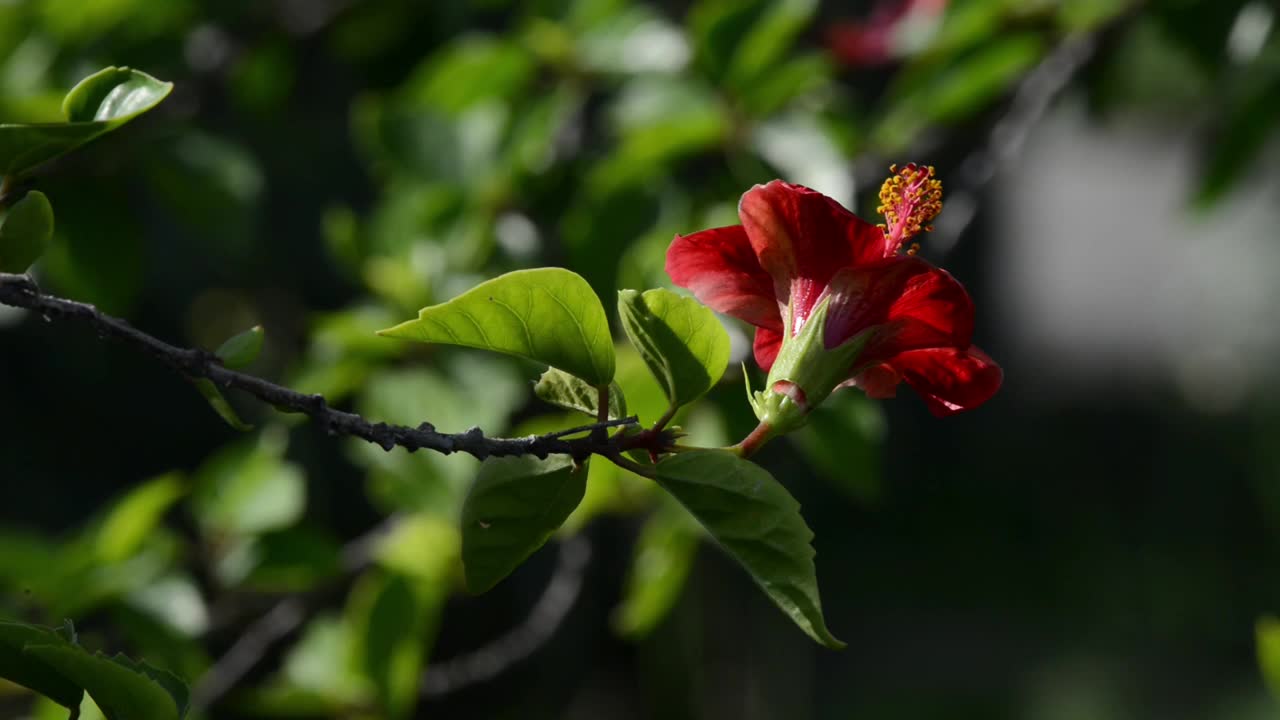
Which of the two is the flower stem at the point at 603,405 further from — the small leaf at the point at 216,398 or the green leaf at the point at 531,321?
the small leaf at the point at 216,398

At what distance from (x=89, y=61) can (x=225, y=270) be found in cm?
32

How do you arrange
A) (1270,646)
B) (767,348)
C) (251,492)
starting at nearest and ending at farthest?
(767,348)
(1270,646)
(251,492)

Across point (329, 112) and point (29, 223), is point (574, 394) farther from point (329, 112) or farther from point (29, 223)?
point (329, 112)

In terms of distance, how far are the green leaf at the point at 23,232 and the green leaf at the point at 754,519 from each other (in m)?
0.28

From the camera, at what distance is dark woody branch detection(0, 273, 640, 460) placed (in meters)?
0.46

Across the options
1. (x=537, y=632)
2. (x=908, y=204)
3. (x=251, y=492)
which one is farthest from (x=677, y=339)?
(x=537, y=632)

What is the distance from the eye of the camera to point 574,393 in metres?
0.51

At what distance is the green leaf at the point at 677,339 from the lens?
0.48 metres

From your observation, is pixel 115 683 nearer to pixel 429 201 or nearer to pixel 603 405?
pixel 603 405

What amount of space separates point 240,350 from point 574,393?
137mm

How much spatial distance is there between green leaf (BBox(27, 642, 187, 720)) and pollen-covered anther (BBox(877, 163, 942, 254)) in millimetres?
363

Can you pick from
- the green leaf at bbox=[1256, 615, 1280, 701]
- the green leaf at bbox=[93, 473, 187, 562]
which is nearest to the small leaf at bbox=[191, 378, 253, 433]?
the green leaf at bbox=[93, 473, 187, 562]

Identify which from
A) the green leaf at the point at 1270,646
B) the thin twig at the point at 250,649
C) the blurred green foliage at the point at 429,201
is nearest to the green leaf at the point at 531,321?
the blurred green foliage at the point at 429,201

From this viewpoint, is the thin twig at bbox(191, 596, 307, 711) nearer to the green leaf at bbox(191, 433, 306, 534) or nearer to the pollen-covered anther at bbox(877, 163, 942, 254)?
the green leaf at bbox(191, 433, 306, 534)
